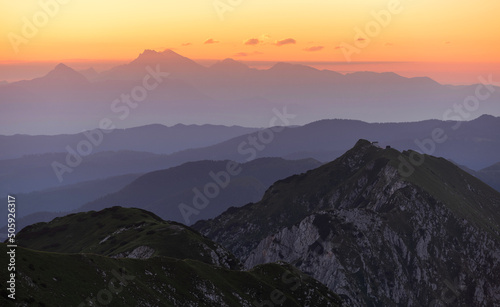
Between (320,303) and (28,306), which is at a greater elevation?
(28,306)

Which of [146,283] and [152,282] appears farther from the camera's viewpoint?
[152,282]

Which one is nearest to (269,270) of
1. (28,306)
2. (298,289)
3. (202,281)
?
(298,289)

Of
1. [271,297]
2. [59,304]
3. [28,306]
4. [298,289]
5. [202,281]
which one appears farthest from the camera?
[298,289]

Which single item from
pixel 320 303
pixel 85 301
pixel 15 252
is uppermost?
pixel 15 252

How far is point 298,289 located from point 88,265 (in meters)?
63.5

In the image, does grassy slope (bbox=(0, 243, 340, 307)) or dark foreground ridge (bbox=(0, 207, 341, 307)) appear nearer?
grassy slope (bbox=(0, 243, 340, 307))

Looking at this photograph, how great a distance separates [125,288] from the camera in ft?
435

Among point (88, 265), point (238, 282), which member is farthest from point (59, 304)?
point (238, 282)

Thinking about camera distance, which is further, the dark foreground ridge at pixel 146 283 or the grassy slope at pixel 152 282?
the dark foreground ridge at pixel 146 283

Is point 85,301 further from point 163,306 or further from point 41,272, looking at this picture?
point 163,306

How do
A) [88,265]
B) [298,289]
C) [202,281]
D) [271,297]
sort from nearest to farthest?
[88,265]
[202,281]
[271,297]
[298,289]

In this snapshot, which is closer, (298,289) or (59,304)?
(59,304)

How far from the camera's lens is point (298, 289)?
175 metres

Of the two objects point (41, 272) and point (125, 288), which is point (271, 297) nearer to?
point (125, 288)
